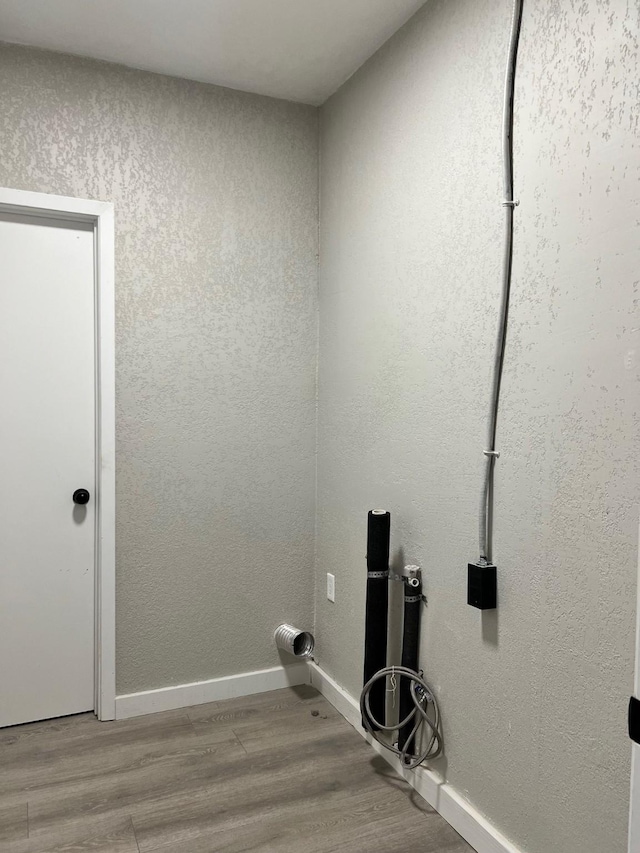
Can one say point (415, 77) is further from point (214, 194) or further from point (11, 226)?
point (11, 226)

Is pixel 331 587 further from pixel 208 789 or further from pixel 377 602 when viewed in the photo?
pixel 208 789

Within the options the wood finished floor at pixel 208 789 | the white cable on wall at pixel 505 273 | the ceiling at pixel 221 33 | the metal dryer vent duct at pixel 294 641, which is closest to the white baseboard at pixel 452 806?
the wood finished floor at pixel 208 789

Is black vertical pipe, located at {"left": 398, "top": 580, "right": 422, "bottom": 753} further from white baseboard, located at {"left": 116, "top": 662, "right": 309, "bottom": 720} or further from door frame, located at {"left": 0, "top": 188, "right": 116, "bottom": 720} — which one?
door frame, located at {"left": 0, "top": 188, "right": 116, "bottom": 720}

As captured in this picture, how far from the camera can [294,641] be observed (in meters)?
2.80

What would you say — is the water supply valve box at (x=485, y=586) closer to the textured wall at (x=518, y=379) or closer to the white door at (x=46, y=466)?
the textured wall at (x=518, y=379)

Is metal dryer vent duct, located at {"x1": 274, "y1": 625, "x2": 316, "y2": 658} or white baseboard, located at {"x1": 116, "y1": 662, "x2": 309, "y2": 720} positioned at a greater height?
metal dryer vent duct, located at {"x1": 274, "y1": 625, "x2": 316, "y2": 658}

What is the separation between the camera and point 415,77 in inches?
87.7

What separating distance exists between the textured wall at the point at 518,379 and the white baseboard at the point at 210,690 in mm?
466

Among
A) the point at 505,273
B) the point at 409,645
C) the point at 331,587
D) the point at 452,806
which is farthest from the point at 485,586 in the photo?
the point at 331,587

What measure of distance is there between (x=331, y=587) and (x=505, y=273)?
1.62m

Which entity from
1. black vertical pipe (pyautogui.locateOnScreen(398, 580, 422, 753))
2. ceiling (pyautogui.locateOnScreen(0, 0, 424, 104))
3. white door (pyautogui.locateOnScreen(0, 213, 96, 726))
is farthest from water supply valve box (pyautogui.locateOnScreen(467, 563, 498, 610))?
ceiling (pyautogui.locateOnScreen(0, 0, 424, 104))

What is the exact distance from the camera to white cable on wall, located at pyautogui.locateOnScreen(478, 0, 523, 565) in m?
1.76

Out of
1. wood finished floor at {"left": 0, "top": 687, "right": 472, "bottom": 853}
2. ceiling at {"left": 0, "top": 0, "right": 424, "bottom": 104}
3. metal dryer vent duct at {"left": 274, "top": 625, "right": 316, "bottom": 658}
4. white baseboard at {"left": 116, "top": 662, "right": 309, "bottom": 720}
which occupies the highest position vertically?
ceiling at {"left": 0, "top": 0, "right": 424, "bottom": 104}

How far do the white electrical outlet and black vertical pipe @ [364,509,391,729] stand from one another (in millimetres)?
492
